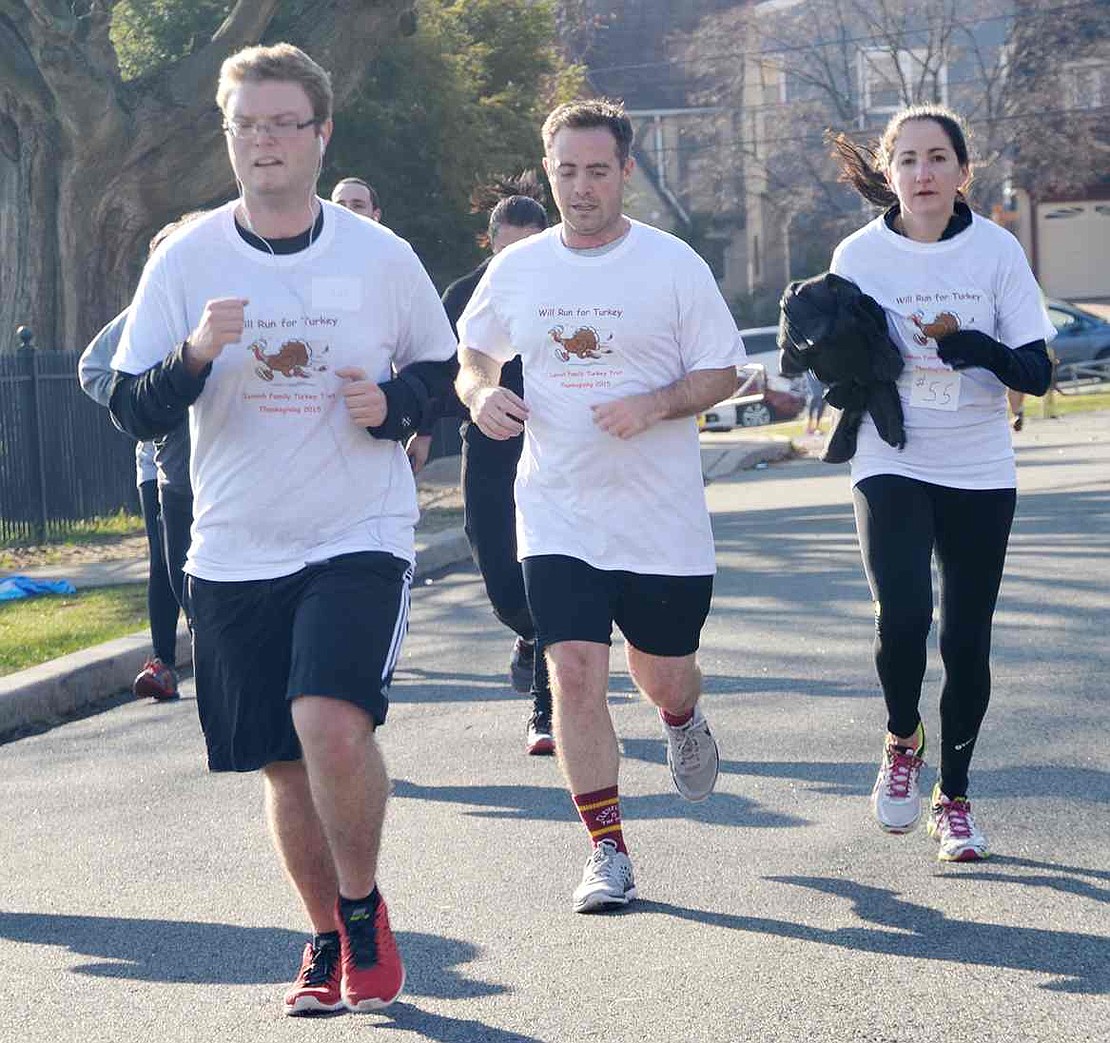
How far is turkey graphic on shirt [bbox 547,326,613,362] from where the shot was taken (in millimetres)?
5539

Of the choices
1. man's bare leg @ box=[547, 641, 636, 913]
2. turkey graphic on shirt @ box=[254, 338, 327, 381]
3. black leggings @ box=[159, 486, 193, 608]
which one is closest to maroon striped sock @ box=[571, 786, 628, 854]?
man's bare leg @ box=[547, 641, 636, 913]

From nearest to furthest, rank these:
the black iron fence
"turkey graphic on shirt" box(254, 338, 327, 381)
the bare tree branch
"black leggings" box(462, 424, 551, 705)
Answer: "turkey graphic on shirt" box(254, 338, 327, 381) → "black leggings" box(462, 424, 551, 705) → the black iron fence → the bare tree branch

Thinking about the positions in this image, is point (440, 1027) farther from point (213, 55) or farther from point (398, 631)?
point (213, 55)

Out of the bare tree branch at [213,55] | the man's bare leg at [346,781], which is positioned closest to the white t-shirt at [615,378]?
the man's bare leg at [346,781]

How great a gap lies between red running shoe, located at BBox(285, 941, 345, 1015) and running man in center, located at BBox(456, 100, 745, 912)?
99 cm

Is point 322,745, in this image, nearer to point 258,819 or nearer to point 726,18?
point 258,819

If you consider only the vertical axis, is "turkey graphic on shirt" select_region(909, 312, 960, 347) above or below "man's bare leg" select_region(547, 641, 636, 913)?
above

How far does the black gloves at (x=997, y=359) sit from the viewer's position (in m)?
5.50

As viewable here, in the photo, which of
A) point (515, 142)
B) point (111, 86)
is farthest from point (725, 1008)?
point (515, 142)

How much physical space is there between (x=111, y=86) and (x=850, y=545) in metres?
7.87

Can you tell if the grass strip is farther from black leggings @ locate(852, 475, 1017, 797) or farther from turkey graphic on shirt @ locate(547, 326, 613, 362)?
black leggings @ locate(852, 475, 1017, 797)

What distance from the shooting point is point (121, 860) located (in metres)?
6.27

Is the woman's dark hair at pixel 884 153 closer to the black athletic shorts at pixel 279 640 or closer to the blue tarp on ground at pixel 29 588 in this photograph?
the black athletic shorts at pixel 279 640

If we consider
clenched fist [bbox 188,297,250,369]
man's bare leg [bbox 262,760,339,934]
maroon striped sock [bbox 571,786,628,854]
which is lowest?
maroon striped sock [bbox 571,786,628,854]
